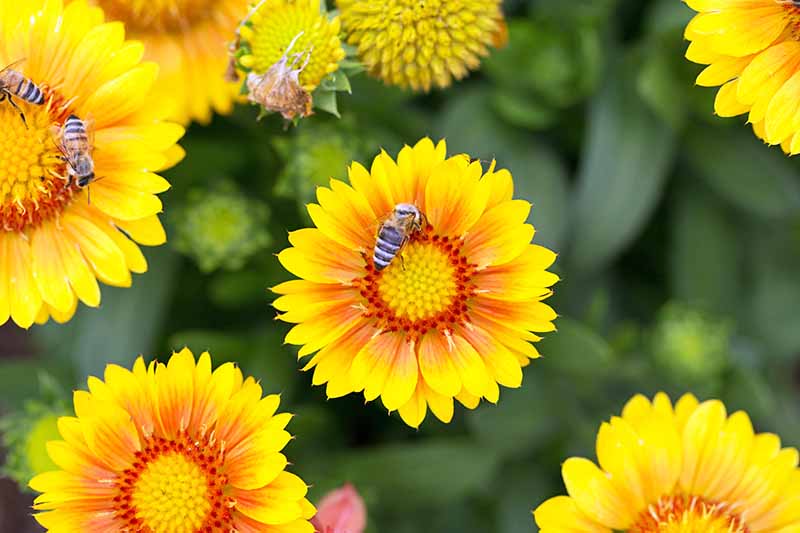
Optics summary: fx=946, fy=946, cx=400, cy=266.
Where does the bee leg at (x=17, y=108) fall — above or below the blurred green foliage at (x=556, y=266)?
above

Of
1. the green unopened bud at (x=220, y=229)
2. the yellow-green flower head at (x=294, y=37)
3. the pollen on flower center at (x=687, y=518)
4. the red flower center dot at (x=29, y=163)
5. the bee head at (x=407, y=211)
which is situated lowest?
the pollen on flower center at (x=687, y=518)

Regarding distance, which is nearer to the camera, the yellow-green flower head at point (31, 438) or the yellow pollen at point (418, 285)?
the yellow pollen at point (418, 285)


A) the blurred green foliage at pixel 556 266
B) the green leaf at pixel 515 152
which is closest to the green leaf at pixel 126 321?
the blurred green foliage at pixel 556 266

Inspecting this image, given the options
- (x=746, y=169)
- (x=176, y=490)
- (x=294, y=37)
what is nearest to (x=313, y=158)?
(x=294, y=37)

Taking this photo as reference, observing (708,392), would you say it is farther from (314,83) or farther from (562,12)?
(314,83)

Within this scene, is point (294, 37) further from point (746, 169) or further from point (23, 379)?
point (746, 169)

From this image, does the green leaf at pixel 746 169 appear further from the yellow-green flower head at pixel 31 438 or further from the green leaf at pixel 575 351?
the yellow-green flower head at pixel 31 438

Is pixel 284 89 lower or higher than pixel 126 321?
higher

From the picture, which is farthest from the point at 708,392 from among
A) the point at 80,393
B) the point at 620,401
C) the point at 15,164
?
the point at 15,164
